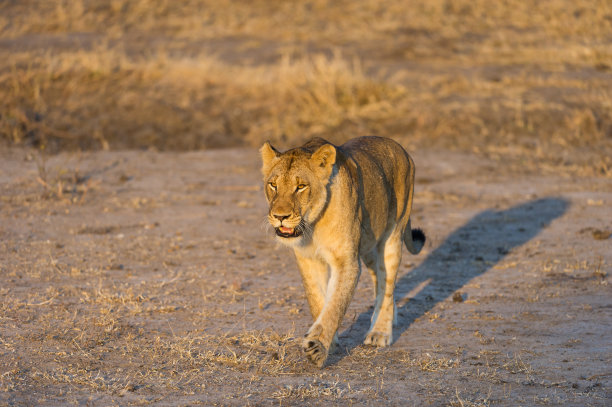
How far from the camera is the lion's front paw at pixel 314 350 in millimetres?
4867

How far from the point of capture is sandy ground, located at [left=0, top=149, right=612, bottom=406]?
477 cm

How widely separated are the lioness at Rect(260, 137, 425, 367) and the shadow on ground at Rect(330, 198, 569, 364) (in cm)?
38

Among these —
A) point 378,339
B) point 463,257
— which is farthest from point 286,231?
point 463,257

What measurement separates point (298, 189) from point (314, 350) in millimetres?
941

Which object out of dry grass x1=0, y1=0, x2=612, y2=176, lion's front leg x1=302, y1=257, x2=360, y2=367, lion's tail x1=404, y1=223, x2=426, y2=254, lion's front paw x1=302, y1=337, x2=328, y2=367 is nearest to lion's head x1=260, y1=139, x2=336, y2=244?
lion's front leg x1=302, y1=257, x2=360, y2=367

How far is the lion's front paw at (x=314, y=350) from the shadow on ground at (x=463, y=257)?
0.39 m

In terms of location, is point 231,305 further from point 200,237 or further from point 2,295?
point 200,237

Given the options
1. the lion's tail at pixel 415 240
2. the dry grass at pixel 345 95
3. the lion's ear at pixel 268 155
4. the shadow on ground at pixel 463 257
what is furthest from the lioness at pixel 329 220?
the dry grass at pixel 345 95

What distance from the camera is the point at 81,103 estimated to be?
14.5 metres

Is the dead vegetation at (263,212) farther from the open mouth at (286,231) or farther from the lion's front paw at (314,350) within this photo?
the open mouth at (286,231)

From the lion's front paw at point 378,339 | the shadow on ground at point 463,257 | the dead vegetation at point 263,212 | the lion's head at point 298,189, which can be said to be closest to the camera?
the lion's head at point 298,189

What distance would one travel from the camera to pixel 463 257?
8273 millimetres

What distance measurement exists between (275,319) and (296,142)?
7.52 meters

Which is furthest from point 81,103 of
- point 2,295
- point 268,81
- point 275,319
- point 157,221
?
point 275,319
